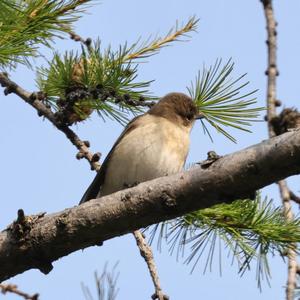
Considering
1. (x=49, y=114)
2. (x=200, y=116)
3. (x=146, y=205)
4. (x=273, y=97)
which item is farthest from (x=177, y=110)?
(x=146, y=205)

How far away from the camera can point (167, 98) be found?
5.57 meters

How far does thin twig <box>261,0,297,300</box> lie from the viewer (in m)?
2.57

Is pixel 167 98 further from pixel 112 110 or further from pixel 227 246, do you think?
pixel 227 246

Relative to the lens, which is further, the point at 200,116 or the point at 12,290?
the point at 200,116

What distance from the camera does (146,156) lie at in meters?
4.85

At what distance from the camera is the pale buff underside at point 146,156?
4840mm

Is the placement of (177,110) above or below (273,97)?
above

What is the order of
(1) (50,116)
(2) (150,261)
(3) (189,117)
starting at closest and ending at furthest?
1. (2) (150,261)
2. (1) (50,116)
3. (3) (189,117)

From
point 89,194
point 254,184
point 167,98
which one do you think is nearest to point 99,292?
point 254,184

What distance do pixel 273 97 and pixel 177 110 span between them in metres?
2.52

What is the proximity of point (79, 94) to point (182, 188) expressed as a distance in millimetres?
1251

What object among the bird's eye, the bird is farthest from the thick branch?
the bird's eye

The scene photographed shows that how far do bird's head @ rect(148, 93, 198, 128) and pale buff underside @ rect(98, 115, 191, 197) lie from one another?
6.3 inches

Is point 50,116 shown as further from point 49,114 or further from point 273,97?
point 273,97
